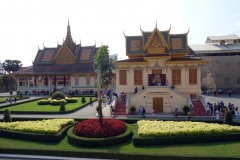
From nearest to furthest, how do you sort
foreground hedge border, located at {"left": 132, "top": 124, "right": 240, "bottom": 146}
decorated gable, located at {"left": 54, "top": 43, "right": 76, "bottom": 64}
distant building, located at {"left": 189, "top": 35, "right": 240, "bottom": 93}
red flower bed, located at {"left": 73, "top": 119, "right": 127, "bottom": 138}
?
1. foreground hedge border, located at {"left": 132, "top": 124, "right": 240, "bottom": 146}
2. red flower bed, located at {"left": 73, "top": 119, "right": 127, "bottom": 138}
3. distant building, located at {"left": 189, "top": 35, "right": 240, "bottom": 93}
4. decorated gable, located at {"left": 54, "top": 43, "right": 76, "bottom": 64}

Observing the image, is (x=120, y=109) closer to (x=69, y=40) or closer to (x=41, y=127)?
(x=41, y=127)

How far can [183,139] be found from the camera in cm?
1362

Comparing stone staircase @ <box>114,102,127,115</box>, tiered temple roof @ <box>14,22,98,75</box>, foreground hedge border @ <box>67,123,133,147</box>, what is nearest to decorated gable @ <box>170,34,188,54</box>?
stone staircase @ <box>114,102,127,115</box>

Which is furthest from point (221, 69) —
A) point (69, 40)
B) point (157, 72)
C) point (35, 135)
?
point (35, 135)

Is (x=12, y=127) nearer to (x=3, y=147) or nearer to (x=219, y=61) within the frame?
(x=3, y=147)

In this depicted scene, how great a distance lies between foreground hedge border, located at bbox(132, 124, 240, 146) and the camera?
13289 mm

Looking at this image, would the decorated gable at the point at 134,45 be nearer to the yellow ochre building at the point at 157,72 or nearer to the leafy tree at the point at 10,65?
the yellow ochre building at the point at 157,72

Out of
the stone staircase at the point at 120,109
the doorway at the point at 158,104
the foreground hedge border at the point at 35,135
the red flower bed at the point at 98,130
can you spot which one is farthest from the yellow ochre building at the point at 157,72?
the foreground hedge border at the point at 35,135

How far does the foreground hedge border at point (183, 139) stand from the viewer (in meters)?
13.3

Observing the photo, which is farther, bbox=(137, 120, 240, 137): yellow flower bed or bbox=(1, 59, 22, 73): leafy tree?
bbox=(1, 59, 22, 73): leafy tree

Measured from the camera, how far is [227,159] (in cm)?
1052

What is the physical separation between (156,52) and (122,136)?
16.7m

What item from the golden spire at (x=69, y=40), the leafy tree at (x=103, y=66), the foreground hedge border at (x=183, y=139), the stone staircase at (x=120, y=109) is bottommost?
the foreground hedge border at (x=183, y=139)

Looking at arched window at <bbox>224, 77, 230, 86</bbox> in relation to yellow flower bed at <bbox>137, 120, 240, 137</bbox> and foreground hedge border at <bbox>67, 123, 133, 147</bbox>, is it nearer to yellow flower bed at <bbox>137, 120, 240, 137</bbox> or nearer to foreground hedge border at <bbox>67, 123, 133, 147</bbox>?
yellow flower bed at <bbox>137, 120, 240, 137</bbox>
